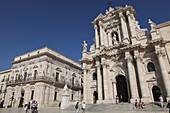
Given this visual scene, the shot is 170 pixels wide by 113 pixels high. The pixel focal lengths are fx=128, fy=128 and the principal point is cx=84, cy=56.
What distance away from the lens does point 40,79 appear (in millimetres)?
22203

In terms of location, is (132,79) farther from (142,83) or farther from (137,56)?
(137,56)

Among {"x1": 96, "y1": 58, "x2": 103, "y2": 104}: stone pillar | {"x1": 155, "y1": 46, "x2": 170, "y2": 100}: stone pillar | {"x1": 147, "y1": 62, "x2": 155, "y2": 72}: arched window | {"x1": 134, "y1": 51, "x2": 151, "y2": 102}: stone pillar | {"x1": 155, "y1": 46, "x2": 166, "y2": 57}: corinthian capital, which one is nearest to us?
{"x1": 155, "y1": 46, "x2": 170, "y2": 100}: stone pillar

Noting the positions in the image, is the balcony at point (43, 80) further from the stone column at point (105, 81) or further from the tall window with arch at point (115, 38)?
the tall window with arch at point (115, 38)

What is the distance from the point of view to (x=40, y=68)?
23.5 meters

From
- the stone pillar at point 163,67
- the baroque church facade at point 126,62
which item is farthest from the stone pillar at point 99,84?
the stone pillar at point 163,67

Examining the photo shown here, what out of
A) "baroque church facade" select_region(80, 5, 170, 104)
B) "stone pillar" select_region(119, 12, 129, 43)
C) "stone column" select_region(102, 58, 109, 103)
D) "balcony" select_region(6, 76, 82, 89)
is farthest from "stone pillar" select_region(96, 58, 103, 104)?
"balcony" select_region(6, 76, 82, 89)

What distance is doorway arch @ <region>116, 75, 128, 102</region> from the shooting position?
16706 mm

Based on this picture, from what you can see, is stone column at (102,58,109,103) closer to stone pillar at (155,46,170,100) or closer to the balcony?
stone pillar at (155,46,170,100)

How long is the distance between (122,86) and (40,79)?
1373 centimetres

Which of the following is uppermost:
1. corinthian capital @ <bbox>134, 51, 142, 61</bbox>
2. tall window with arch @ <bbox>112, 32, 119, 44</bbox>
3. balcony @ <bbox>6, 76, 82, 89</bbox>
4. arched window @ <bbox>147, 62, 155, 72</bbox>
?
tall window with arch @ <bbox>112, 32, 119, 44</bbox>

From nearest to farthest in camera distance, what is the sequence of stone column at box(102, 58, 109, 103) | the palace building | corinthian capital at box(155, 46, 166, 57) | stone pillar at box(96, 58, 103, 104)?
corinthian capital at box(155, 46, 166, 57), stone column at box(102, 58, 109, 103), stone pillar at box(96, 58, 103, 104), the palace building

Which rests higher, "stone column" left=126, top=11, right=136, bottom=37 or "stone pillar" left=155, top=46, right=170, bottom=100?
"stone column" left=126, top=11, right=136, bottom=37

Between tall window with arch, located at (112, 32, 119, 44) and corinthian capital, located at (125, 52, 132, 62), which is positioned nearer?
corinthian capital, located at (125, 52, 132, 62)

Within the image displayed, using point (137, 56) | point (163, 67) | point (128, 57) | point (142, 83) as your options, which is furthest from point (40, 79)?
point (163, 67)
